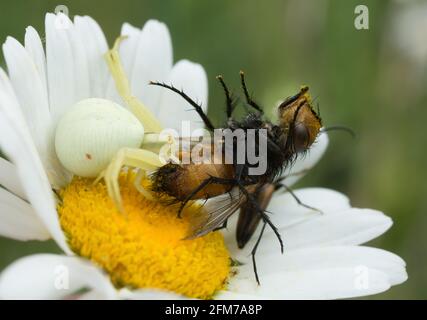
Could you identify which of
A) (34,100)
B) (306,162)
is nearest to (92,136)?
A: (34,100)

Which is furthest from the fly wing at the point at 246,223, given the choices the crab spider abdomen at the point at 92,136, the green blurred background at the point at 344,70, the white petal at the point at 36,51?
the green blurred background at the point at 344,70

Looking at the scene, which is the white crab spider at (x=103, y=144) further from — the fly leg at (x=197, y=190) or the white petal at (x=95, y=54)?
the white petal at (x=95, y=54)

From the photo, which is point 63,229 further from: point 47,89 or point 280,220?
point 280,220

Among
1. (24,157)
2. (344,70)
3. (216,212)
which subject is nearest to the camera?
(24,157)

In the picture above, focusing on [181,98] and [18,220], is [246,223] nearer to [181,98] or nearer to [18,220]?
[181,98]

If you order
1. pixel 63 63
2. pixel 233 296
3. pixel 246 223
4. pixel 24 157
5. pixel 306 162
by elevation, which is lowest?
pixel 233 296

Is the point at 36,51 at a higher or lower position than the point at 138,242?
higher

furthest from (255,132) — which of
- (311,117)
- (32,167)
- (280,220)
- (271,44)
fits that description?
(271,44)
